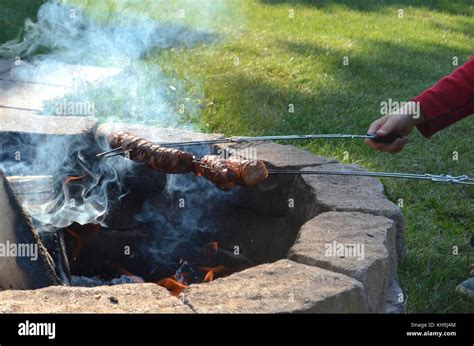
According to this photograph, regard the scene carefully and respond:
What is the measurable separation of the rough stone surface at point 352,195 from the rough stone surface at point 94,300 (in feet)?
3.45

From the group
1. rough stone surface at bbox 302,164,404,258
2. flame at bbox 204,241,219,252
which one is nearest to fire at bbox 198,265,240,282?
flame at bbox 204,241,219,252

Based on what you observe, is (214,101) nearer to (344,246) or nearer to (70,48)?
(70,48)

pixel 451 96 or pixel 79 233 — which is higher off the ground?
pixel 451 96

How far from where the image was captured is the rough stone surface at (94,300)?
2.49 meters

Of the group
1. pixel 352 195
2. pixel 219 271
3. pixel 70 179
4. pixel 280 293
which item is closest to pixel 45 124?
pixel 70 179

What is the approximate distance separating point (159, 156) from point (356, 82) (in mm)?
3971

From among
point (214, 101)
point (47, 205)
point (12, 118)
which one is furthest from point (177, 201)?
point (214, 101)

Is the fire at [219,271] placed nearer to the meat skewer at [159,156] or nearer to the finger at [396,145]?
the meat skewer at [159,156]

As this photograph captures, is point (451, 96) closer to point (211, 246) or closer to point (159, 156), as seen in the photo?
point (159, 156)

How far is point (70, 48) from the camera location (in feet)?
23.0

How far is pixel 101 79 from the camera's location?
637 centimetres

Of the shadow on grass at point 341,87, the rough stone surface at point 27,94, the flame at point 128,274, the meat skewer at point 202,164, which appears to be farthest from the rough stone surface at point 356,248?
the rough stone surface at point 27,94

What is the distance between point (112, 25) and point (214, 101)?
1.66 metres

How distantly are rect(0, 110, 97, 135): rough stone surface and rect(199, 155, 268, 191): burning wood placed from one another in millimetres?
1012
